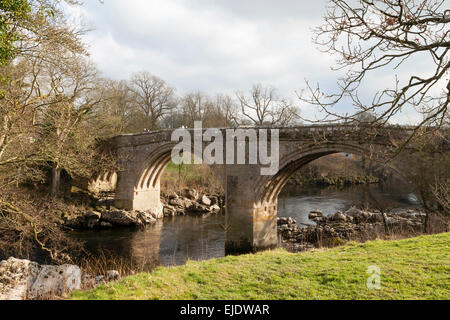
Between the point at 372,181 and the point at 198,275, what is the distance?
33219 millimetres

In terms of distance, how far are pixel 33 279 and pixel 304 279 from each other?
19.9ft

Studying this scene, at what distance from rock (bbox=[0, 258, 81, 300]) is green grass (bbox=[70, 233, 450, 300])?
2729 mm

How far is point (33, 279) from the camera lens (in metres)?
7.41

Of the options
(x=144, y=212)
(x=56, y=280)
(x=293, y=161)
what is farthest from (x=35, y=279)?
(x=144, y=212)

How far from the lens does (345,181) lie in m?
34.6

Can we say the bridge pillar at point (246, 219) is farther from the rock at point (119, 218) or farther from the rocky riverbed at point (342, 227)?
the rock at point (119, 218)

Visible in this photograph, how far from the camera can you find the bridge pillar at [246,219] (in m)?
13.6

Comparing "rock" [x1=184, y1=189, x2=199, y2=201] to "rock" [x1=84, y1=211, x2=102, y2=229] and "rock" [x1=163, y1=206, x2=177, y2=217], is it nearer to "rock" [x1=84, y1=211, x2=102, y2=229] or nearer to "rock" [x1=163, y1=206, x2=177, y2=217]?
"rock" [x1=163, y1=206, x2=177, y2=217]

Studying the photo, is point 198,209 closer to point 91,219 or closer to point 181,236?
point 181,236

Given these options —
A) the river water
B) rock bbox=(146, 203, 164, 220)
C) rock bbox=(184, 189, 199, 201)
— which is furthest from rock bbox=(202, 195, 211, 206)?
rock bbox=(146, 203, 164, 220)

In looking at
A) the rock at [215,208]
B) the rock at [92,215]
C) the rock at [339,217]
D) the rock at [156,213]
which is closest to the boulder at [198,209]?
the rock at [215,208]

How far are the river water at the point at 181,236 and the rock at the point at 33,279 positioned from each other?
268 centimetres
